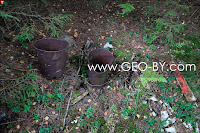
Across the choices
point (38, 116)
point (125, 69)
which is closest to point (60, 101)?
point (38, 116)

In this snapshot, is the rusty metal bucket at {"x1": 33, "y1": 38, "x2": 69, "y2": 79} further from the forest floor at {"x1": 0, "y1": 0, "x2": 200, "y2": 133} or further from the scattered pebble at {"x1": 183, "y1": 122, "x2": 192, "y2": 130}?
the scattered pebble at {"x1": 183, "y1": 122, "x2": 192, "y2": 130}

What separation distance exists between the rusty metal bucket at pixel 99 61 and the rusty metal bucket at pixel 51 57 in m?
0.67

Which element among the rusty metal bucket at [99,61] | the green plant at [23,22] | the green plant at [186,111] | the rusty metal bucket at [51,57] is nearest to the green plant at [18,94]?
the rusty metal bucket at [51,57]

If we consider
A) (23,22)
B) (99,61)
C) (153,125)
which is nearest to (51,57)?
(99,61)

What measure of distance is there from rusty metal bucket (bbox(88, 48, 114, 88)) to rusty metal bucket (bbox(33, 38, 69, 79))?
0.67 meters

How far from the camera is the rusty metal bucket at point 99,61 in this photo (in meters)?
3.34

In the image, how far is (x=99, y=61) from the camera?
3676mm

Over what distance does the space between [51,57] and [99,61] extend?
1.26 meters

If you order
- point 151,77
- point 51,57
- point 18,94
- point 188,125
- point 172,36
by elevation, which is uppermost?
point 51,57

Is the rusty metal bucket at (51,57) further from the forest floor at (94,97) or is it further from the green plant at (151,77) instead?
the green plant at (151,77)

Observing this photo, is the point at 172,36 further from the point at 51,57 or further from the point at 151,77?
the point at 51,57

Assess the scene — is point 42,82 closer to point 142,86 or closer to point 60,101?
point 60,101

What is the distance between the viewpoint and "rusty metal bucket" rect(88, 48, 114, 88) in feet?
10.9

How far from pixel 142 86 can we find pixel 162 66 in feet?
3.31
